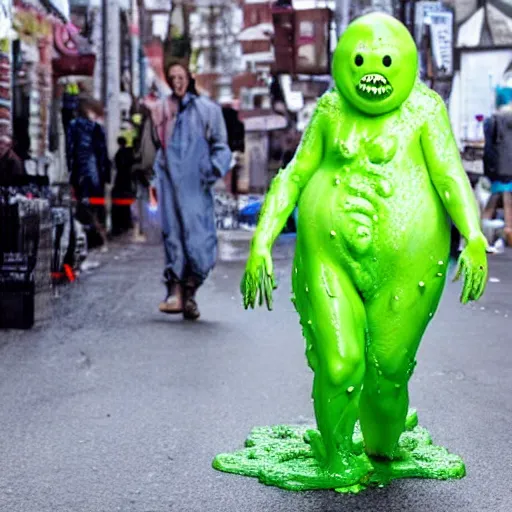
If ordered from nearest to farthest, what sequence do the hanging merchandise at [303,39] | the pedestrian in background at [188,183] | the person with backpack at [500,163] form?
the pedestrian in background at [188,183], the person with backpack at [500,163], the hanging merchandise at [303,39]

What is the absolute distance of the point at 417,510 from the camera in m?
4.16

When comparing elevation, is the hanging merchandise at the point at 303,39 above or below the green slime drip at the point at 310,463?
above

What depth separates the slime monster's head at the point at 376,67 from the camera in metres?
4.34

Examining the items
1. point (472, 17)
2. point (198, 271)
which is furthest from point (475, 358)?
point (472, 17)

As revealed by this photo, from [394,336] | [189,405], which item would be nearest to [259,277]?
[394,336]

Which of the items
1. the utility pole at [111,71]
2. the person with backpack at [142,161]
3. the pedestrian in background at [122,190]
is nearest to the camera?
the person with backpack at [142,161]

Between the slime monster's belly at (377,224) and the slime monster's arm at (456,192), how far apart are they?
63 millimetres

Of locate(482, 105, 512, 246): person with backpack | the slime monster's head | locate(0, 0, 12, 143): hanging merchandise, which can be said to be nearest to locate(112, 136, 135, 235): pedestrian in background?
locate(482, 105, 512, 246): person with backpack

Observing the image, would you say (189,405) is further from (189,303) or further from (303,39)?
(303,39)

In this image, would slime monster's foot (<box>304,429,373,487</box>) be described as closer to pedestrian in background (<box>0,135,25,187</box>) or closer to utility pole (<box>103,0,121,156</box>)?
pedestrian in background (<box>0,135,25,187</box>)

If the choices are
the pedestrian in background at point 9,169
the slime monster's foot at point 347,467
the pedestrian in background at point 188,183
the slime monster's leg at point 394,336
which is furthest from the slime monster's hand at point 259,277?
the pedestrian in background at point 9,169

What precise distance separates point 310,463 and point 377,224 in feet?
3.16

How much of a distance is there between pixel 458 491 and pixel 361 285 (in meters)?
0.83

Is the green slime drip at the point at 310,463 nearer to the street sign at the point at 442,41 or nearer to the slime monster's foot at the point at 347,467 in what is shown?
the slime monster's foot at the point at 347,467
